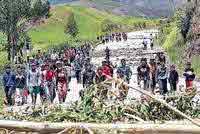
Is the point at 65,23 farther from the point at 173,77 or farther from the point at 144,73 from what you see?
the point at 173,77

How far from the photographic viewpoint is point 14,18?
7256 centimetres

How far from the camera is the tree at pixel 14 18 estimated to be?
71.3m

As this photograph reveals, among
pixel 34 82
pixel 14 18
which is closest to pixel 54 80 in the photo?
pixel 34 82

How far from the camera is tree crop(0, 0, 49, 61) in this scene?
234 ft

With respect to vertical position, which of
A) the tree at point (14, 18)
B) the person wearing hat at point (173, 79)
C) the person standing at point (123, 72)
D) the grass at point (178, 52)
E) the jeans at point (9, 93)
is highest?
the tree at point (14, 18)

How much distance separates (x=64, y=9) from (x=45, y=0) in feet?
289

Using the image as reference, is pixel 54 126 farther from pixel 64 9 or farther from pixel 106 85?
pixel 64 9

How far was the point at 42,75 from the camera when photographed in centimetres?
2811

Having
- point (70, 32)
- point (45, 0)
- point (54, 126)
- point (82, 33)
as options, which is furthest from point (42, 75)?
point (82, 33)

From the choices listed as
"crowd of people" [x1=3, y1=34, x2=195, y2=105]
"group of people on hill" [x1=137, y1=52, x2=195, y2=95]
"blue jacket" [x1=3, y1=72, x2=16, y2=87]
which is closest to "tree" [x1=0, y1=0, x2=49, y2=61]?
"crowd of people" [x1=3, y1=34, x2=195, y2=105]

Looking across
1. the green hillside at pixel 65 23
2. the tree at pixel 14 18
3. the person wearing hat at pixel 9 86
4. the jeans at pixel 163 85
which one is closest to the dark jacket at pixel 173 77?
the jeans at pixel 163 85

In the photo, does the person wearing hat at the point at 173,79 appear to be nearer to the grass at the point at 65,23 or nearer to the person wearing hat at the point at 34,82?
the person wearing hat at the point at 34,82

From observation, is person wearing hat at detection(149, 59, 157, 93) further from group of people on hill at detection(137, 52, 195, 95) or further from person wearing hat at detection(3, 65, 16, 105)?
person wearing hat at detection(3, 65, 16, 105)

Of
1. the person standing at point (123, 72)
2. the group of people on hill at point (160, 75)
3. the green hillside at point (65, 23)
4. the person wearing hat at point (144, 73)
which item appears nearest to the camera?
the group of people on hill at point (160, 75)
